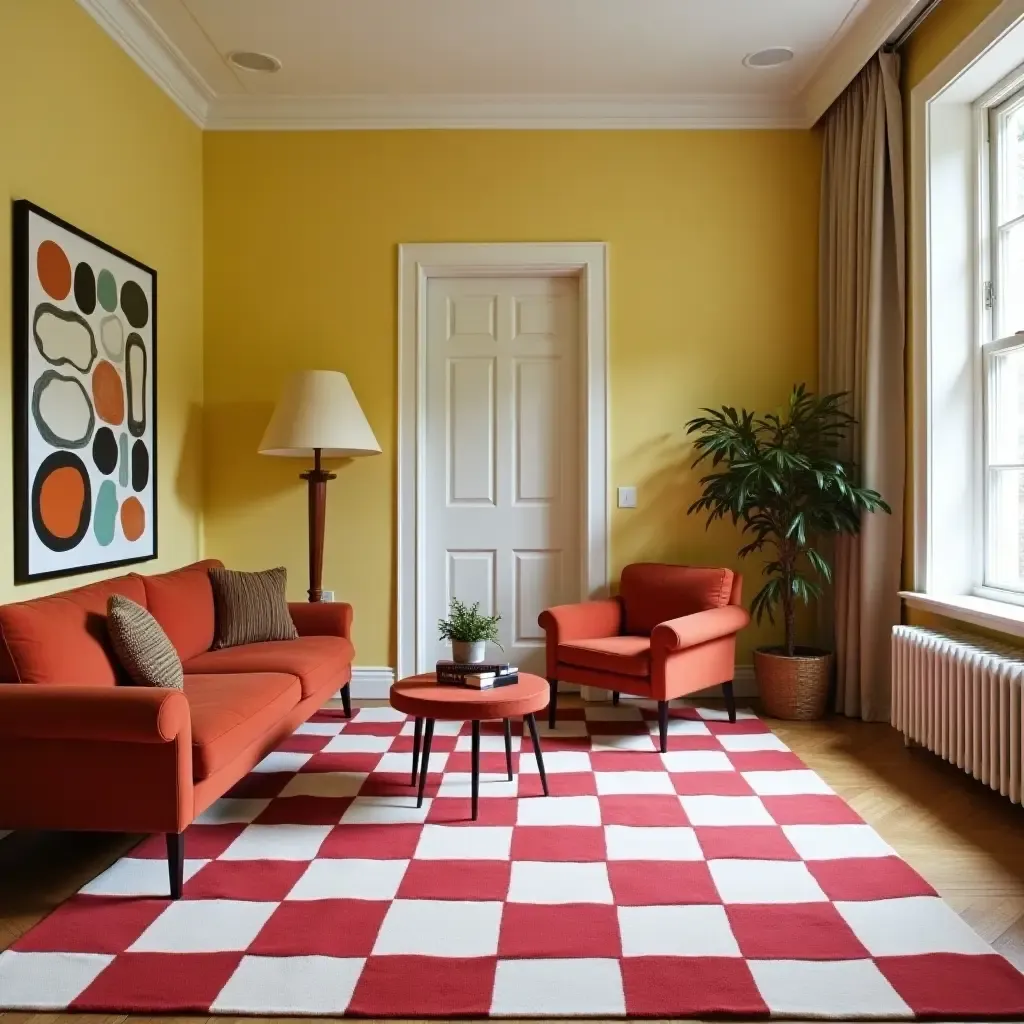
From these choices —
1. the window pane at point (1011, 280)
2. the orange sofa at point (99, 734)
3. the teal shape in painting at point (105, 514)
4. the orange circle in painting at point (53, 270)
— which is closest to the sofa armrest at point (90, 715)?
the orange sofa at point (99, 734)

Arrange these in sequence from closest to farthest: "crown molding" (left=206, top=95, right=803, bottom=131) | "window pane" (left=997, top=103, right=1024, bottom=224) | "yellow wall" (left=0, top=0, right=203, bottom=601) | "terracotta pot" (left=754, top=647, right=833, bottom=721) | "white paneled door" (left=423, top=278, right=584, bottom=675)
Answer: "yellow wall" (left=0, top=0, right=203, bottom=601)
"window pane" (left=997, top=103, right=1024, bottom=224)
"terracotta pot" (left=754, top=647, right=833, bottom=721)
"crown molding" (left=206, top=95, right=803, bottom=131)
"white paneled door" (left=423, top=278, right=584, bottom=675)

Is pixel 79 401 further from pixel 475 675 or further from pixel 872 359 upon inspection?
pixel 872 359

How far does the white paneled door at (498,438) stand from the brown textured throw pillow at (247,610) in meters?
1.02

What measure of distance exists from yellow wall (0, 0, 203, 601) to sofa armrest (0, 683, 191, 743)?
0.79 metres

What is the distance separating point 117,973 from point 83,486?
1985 millimetres

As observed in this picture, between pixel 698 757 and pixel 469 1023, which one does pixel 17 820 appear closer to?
pixel 469 1023

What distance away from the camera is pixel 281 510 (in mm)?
4836

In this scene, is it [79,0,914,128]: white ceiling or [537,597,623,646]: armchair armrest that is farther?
[537,597,623,646]: armchair armrest

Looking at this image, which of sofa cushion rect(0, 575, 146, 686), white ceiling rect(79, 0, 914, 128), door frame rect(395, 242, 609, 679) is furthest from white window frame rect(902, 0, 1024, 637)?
sofa cushion rect(0, 575, 146, 686)

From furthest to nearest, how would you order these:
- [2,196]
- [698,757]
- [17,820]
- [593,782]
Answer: [698,757], [593,782], [2,196], [17,820]

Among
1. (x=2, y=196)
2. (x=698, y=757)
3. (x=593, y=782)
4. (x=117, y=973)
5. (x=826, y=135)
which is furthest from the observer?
(x=826, y=135)

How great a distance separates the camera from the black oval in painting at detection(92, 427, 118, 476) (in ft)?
11.8

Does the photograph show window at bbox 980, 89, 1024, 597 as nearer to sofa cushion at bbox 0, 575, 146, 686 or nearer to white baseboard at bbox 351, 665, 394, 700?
white baseboard at bbox 351, 665, 394, 700

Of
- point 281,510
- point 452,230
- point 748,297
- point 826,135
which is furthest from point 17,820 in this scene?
point 826,135
